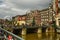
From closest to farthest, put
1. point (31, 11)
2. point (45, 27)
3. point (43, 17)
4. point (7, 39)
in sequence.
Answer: point (7, 39) < point (45, 27) < point (43, 17) < point (31, 11)

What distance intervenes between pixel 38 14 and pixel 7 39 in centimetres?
9920

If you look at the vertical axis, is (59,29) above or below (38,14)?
below

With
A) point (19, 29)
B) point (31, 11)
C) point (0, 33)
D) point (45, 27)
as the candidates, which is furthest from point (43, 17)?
point (0, 33)

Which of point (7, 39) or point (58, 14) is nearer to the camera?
point (7, 39)

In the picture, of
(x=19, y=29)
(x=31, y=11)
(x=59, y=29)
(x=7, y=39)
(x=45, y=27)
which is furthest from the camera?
(x=31, y=11)

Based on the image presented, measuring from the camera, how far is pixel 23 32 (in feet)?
197

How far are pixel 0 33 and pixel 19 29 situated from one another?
5291 cm

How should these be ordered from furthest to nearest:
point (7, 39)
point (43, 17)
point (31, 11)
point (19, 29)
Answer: point (31, 11) < point (43, 17) < point (19, 29) < point (7, 39)

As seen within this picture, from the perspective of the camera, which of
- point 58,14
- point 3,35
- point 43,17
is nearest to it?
point 3,35

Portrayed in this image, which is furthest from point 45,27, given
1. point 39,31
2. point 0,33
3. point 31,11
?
point 0,33

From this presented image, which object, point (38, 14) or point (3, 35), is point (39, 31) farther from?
point (3, 35)

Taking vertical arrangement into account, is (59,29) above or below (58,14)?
below

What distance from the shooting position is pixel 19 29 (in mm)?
61562

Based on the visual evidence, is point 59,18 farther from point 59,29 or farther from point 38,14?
point 38,14
